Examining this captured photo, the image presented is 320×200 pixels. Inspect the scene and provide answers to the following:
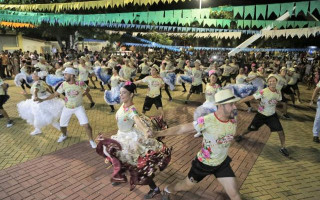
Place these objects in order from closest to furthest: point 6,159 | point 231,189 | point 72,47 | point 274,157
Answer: point 231,189, point 6,159, point 274,157, point 72,47

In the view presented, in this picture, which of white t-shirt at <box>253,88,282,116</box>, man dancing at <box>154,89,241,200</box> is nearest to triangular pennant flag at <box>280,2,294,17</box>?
white t-shirt at <box>253,88,282,116</box>

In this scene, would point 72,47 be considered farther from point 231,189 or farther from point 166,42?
point 231,189

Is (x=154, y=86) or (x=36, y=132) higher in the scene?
(x=154, y=86)

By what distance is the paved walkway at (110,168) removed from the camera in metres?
4.10

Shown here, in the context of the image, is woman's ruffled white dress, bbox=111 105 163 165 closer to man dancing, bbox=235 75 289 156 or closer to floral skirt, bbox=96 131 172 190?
floral skirt, bbox=96 131 172 190

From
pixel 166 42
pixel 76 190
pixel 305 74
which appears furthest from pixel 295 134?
pixel 166 42

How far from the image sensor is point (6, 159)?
5234 millimetres

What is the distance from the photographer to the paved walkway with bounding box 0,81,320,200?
4102 millimetres

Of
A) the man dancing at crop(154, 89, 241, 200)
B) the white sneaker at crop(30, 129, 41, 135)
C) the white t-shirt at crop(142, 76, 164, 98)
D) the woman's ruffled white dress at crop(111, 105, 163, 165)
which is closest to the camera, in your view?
Answer: the man dancing at crop(154, 89, 241, 200)

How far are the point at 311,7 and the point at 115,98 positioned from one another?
590cm

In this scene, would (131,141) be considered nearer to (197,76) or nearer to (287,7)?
(287,7)

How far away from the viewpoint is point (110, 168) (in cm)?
492

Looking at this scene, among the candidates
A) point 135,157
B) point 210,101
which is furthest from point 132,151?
point 210,101

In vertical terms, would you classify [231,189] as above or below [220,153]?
below
